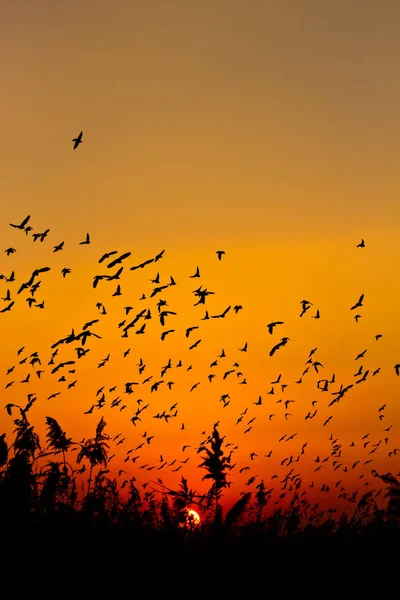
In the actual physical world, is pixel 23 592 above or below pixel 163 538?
below

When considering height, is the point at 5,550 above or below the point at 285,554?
below

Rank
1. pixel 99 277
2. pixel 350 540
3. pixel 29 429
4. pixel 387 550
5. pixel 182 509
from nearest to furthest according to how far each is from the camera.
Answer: pixel 387 550, pixel 350 540, pixel 182 509, pixel 29 429, pixel 99 277

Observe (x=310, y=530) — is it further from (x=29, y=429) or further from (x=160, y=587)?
(x=29, y=429)

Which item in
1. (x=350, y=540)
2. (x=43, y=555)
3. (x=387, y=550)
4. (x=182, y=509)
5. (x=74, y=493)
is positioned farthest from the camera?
(x=74, y=493)

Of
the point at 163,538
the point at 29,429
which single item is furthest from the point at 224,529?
the point at 29,429

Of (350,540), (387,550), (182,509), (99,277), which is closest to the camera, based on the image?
(387,550)

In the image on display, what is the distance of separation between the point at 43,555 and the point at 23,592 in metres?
0.76

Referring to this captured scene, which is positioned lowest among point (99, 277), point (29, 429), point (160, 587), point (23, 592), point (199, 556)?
point (23, 592)

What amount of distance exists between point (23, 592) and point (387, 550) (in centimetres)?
517

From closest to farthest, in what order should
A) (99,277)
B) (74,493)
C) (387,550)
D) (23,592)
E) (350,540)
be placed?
1. (23,592)
2. (387,550)
3. (350,540)
4. (74,493)
5. (99,277)

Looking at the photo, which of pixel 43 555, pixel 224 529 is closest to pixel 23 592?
pixel 43 555

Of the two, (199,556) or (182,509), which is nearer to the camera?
(199,556)

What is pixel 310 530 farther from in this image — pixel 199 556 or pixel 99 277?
pixel 99 277

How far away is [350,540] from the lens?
37.0 ft
